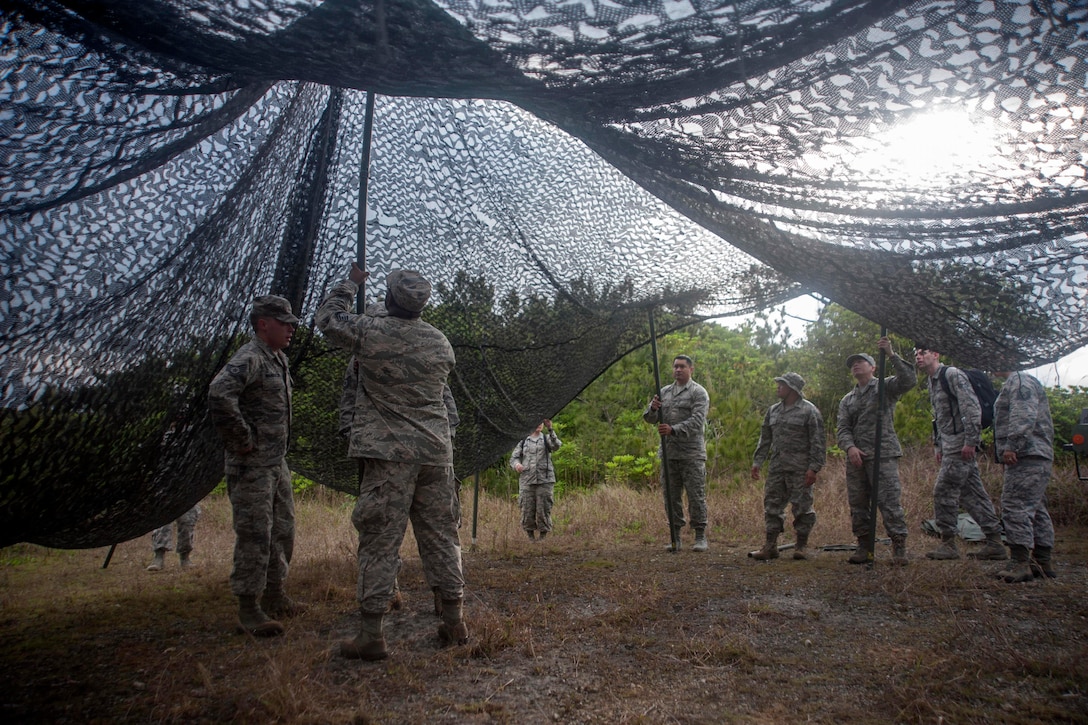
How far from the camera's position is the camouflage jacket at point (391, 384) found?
320 centimetres

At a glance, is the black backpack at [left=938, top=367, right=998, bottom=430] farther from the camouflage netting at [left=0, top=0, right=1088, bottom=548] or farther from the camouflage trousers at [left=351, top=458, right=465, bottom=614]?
the camouflage trousers at [left=351, top=458, right=465, bottom=614]

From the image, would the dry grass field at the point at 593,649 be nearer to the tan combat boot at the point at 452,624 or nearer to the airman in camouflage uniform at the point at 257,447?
the tan combat boot at the point at 452,624

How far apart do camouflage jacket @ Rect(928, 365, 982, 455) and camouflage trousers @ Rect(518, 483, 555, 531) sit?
403cm

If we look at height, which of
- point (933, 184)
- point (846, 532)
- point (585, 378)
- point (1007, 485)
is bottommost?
point (846, 532)

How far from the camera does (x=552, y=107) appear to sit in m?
3.03

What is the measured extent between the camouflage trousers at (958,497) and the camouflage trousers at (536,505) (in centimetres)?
396

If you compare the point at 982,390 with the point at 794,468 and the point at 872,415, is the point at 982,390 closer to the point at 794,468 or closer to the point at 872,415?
the point at 872,415

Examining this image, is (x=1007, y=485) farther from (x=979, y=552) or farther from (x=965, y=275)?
(x=965, y=275)

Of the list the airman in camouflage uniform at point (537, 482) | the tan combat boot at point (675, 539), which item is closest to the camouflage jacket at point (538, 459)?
the airman in camouflage uniform at point (537, 482)

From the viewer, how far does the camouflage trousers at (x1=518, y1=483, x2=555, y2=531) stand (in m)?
7.82

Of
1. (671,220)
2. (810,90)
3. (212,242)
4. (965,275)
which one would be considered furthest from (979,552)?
(212,242)

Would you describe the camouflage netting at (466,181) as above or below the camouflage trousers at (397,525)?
above

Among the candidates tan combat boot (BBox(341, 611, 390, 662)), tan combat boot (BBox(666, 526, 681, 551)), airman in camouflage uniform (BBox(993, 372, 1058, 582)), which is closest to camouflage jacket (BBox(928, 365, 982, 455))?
airman in camouflage uniform (BBox(993, 372, 1058, 582))

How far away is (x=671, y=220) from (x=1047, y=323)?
2.25 m
